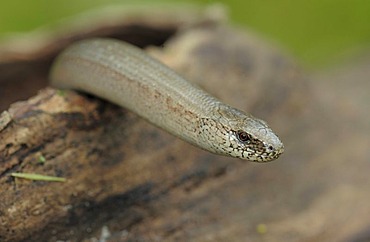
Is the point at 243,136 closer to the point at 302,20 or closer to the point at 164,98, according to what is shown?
the point at 164,98

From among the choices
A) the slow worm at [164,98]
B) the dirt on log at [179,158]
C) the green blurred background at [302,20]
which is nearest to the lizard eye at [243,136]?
the slow worm at [164,98]

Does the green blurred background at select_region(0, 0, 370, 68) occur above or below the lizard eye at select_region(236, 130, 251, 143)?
above

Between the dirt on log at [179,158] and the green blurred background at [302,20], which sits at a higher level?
the green blurred background at [302,20]

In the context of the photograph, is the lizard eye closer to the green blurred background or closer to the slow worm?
the slow worm

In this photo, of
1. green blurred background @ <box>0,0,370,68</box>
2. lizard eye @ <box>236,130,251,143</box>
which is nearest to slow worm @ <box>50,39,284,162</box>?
lizard eye @ <box>236,130,251,143</box>

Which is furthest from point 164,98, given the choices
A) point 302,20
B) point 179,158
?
point 302,20

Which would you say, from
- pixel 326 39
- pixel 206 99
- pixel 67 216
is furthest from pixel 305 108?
pixel 326 39

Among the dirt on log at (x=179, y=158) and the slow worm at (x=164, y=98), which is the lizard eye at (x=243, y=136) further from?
the dirt on log at (x=179, y=158)
